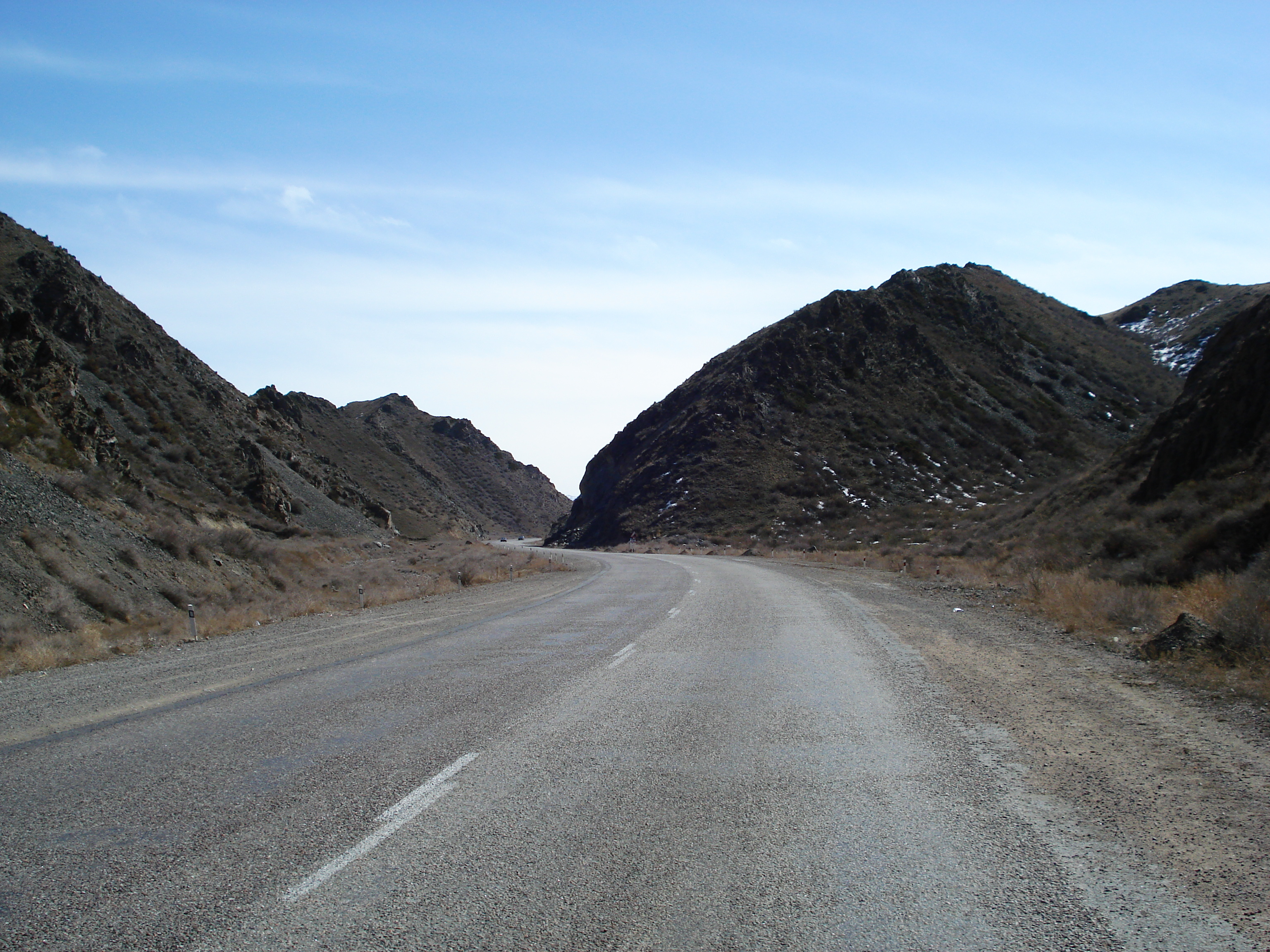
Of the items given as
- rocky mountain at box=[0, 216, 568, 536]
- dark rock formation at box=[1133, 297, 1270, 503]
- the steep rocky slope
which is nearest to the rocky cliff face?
dark rock formation at box=[1133, 297, 1270, 503]

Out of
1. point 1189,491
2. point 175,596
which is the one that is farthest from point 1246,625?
point 175,596

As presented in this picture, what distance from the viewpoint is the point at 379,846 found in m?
4.41

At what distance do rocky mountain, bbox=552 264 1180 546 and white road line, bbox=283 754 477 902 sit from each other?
53173 mm

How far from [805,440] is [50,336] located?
54029 mm

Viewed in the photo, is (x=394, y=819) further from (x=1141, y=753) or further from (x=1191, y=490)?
(x=1191, y=490)

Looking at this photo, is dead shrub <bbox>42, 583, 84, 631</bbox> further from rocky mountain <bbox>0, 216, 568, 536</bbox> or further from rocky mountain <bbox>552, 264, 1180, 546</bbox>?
rocky mountain <bbox>552, 264, 1180, 546</bbox>

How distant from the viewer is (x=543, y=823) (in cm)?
477

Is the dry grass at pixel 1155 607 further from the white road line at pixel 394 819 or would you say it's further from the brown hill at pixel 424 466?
the brown hill at pixel 424 466

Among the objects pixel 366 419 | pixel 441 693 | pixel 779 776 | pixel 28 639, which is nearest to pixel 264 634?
pixel 28 639

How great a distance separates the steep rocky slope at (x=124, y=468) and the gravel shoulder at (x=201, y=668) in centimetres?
346

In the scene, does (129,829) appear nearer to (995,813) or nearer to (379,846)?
(379,846)

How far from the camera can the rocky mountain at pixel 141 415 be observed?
28.4 metres

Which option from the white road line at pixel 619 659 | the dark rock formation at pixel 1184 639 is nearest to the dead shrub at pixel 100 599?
the white road line at pixel 619 659

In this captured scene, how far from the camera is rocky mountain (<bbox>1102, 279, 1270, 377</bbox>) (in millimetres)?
94750
